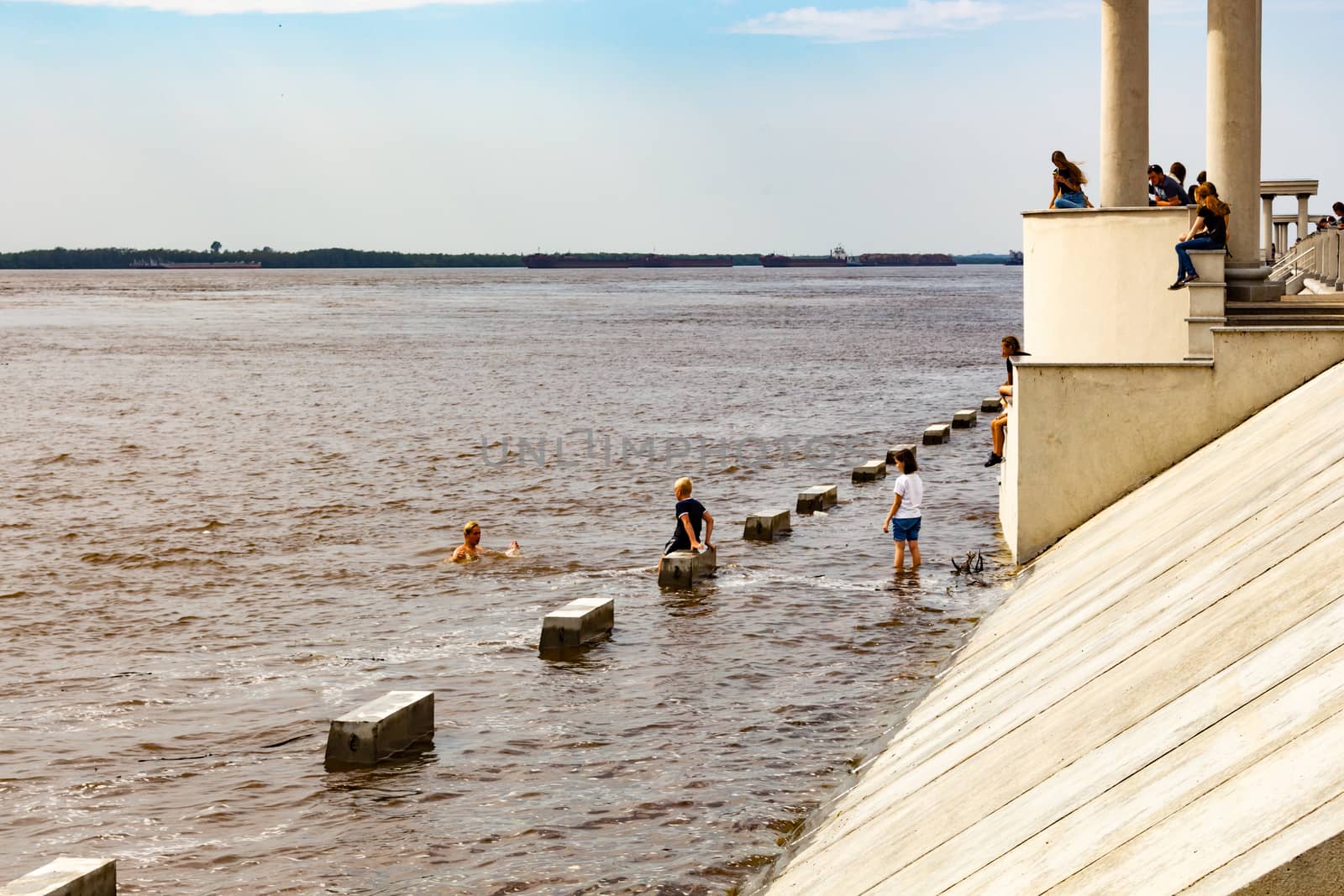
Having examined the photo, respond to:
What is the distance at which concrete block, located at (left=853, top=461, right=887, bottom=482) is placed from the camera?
26.2m

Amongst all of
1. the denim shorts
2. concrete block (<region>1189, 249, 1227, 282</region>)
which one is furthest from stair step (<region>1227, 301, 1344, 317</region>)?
the denim shorts

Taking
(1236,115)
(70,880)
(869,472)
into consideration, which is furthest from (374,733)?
(869,472)

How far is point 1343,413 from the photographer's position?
11195mm

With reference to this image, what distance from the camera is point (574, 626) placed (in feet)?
48.0

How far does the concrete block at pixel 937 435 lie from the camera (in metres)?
31.5

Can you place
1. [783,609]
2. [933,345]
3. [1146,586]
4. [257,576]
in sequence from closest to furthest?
[1146,586]
[783,609]
[257,576]
[933,345]

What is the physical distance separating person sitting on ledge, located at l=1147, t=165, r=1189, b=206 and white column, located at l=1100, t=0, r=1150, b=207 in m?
0.62

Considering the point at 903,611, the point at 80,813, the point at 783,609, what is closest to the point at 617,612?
the point at 783,609

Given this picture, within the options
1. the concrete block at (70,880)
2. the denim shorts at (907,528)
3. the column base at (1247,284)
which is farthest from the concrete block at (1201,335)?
the concrete block at (70,880)

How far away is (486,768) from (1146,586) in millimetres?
5001

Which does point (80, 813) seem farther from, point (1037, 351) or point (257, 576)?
point (1037, 351)

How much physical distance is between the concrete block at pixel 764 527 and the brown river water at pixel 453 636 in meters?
0.26

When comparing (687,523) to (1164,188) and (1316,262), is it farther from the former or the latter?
(1316,262)

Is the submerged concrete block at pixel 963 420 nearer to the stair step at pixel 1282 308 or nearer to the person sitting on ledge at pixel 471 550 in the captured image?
the person sitting on ledge at pixel 471 550
